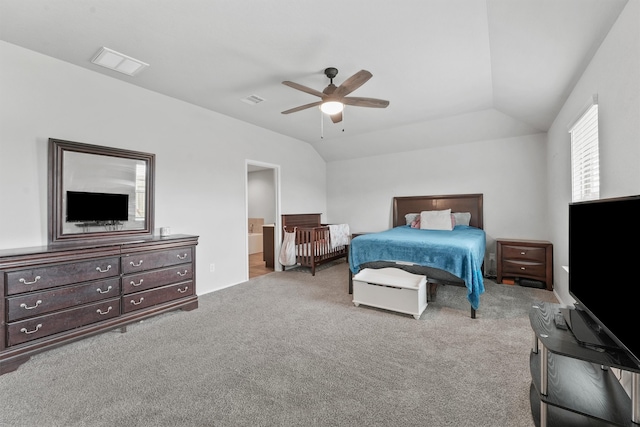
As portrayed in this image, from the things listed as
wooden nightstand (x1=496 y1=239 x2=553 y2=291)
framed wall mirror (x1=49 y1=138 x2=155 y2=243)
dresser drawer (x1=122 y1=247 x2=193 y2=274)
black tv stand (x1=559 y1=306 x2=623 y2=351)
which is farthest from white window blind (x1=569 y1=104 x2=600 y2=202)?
framed wall mirror (x1=49 y1=138 x2=155 y2=243)

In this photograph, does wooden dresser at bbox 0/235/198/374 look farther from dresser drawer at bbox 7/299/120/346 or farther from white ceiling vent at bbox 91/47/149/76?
white ceiling vent at bbox 91/47/149/76

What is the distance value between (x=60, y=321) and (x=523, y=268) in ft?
17.7

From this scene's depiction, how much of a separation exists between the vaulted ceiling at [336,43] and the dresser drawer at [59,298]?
7.03 ft

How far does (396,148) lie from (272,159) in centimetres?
254

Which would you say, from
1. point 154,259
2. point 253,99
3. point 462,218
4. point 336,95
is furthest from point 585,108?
point 154,259

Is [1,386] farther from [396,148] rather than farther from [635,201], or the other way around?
[396,148]

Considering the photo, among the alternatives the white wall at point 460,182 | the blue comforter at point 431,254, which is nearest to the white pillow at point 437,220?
the white wall at point 460,182

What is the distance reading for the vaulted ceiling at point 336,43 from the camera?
1.92m

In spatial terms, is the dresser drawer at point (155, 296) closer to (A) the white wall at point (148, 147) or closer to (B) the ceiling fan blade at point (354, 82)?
(A) the white wall at point (148, 147)

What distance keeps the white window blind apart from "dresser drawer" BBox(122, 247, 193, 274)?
398 cm

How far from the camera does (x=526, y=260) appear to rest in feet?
12.9

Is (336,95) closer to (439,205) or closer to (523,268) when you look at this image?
(439,205)

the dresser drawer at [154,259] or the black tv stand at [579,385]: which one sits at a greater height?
the dresser drawer at [154,259]

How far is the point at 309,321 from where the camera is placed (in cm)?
283
